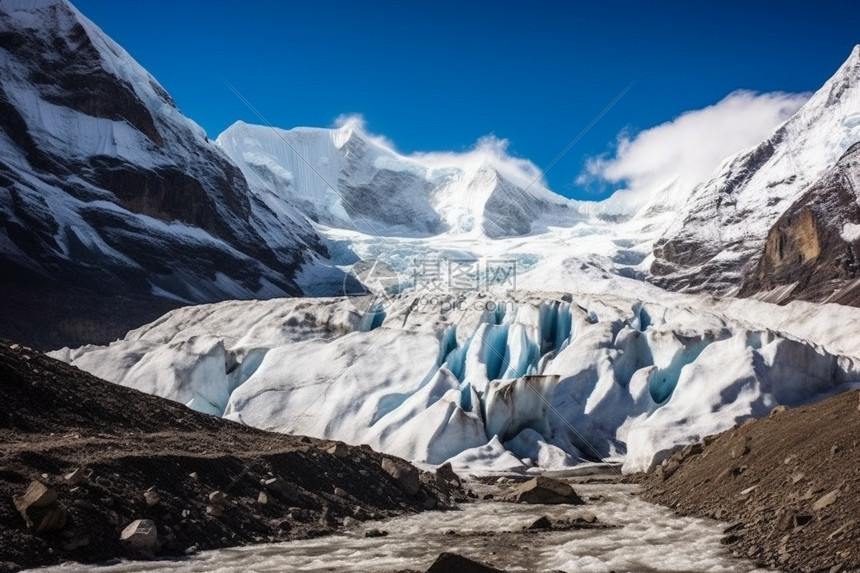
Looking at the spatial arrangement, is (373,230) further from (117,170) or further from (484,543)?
(484,543)

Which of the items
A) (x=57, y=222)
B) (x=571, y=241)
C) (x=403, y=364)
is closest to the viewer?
(x=403, y=364)

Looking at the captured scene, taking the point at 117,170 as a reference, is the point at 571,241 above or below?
above

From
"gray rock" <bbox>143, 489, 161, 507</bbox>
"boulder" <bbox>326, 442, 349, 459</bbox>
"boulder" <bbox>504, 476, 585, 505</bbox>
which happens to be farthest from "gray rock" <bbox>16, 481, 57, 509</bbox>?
"boulder" <bbox>504, 476, 585, 505</bbox>

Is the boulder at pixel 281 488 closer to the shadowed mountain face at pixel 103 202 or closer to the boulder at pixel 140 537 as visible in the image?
the boulder at pixel 140 537

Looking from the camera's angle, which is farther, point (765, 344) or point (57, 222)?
point (57, 222)

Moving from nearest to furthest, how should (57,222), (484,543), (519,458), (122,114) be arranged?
(484,543) → (519,458) → (57,222) → (122,114)

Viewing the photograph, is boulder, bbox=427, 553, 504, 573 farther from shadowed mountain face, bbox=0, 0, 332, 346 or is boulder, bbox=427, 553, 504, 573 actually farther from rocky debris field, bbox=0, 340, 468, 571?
shadowed mountain face, bbox=0, 0, 332, 346

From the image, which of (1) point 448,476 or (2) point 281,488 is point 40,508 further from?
(1) point 448,476

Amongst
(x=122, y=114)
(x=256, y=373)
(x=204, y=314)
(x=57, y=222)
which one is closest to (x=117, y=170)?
(x=122, y=114)
